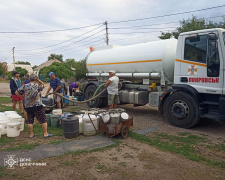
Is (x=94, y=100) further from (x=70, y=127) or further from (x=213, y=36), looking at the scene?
(x=213, y=36)

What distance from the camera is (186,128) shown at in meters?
5.70

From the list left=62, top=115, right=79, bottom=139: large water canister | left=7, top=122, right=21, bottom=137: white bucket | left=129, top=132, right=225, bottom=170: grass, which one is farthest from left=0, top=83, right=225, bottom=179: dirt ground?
left=7, top=122, right=21, bottom=137: white bucket

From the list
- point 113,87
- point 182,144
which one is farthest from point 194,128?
point 113,87

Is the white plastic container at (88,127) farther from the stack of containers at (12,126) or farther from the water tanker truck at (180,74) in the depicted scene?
the water tanker truck at (180,74)

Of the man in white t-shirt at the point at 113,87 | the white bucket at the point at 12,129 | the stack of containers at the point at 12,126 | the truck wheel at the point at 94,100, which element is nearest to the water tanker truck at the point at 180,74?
the man in white t-shirt at the point at 113,87

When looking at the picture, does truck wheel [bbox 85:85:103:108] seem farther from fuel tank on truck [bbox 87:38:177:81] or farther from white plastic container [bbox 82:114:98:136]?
white plastic container [bbox 82:114:98:136]

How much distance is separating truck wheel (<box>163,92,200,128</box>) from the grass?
60 cm

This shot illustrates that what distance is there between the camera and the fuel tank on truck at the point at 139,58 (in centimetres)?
653

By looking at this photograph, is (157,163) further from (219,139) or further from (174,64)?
(174,64)

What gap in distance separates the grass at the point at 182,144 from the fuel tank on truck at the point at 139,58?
2.51 metres

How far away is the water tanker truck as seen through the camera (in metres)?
5.07

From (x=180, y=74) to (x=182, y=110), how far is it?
1121mm

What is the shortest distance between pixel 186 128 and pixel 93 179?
373 cm

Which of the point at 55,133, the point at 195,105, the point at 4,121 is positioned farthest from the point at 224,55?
the point at 4,121
